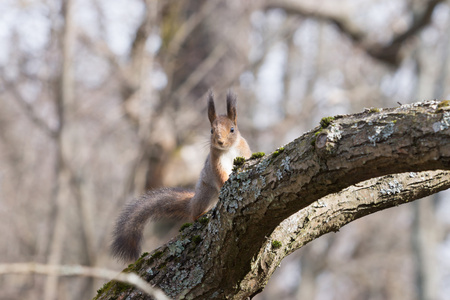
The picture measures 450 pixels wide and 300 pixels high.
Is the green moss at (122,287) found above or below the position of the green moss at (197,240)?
below

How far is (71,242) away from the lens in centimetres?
1259

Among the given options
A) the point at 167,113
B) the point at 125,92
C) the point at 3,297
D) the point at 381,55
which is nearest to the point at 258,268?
the point at 167,113

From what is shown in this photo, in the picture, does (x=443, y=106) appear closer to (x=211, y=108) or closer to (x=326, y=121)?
(x=326, y=121)

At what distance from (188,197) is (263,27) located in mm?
9902

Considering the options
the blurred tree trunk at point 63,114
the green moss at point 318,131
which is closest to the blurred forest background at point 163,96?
the blurred tree trunk at point 63,114

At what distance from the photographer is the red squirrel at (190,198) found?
2.99 m

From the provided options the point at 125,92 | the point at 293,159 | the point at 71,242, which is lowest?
the point at 293,159

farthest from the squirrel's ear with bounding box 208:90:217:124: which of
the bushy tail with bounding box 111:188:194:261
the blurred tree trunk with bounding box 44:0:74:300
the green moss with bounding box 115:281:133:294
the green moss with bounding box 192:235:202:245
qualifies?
the blurred tree trunk with bounding box 44:0:74:300

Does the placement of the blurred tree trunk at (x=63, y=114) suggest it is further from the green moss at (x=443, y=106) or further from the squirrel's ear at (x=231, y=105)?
the green moss at (x=443, y=106)

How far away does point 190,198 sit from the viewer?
3.28 meters

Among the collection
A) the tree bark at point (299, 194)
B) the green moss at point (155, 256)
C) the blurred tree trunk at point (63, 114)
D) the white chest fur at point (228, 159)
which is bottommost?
the tree bark at point (299, 194)

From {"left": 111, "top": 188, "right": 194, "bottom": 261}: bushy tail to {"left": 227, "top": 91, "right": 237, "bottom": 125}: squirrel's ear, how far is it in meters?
0.57

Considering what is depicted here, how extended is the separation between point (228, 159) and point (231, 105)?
0.34m

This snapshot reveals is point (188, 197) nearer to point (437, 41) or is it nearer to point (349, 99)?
point (349, 99)
